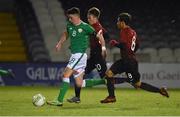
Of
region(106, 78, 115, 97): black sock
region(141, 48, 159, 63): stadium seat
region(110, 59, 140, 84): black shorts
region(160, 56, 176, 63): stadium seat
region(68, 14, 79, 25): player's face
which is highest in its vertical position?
region(68, 14, 79, 25): player's face

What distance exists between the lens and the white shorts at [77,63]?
1192cm

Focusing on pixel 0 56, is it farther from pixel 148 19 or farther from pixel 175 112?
pixel 175 112

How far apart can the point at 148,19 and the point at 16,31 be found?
251 inches

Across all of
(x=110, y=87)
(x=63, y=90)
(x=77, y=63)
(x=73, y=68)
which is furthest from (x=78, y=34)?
(x=110, y=87)

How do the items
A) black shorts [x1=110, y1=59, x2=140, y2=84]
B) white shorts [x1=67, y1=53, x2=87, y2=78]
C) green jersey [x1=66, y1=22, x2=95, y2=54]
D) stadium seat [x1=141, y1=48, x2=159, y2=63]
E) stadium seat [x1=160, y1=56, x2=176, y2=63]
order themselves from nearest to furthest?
white shorts [x1=67, y1=53, x2=87, y2=78] → green jersey [x1=66, y1=22, x2=95, y2=54] → black shorts [x1=110, y1=59, x2=140, y2=84] → stadium seat [x1=160, y1=56, x2=176, y2=63] → stadium seat [x1=141, y1=48, x2=159, y2=63]

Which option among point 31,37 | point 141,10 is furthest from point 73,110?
point 141,10

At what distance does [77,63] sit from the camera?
11953 mm

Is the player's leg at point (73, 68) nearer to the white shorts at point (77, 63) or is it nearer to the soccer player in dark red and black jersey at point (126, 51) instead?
the white shorts at point (77, 63)

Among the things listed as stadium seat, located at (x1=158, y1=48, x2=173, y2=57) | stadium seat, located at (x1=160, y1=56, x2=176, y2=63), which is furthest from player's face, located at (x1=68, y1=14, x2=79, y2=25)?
stadium seat, located at (x1=158, y1=48, x2=173, y2=57)

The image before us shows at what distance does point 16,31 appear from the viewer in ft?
90.5

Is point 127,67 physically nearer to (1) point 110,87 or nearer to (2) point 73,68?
(1) point 110,87

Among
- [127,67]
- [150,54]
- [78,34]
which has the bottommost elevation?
[127,67]

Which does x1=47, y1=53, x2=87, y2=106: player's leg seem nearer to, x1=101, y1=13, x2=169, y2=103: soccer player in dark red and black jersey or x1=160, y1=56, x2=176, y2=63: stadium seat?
x1=101, y1=13, x2=169, y2=103: soccer player in dark red and black jersey

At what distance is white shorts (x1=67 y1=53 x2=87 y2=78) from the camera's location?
469 inches
